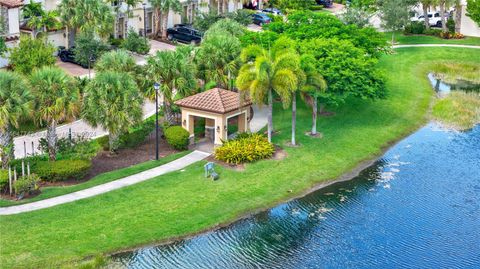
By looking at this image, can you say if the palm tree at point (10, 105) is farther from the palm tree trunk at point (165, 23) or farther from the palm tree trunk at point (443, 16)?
the palm tree trunk at point (443, 16)

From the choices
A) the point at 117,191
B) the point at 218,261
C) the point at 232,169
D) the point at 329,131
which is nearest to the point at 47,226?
the point at 117,191

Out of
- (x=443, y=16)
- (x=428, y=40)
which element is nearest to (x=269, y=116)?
(x=428, y=40)

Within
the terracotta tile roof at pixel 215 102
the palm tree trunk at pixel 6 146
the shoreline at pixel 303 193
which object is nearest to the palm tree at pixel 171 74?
the terracotta tile roof at pixel 215 102

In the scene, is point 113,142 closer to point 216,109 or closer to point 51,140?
point 51,140

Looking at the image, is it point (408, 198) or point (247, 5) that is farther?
point (247, 5)

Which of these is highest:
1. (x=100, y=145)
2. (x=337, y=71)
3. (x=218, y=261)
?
(x=337, y=71)

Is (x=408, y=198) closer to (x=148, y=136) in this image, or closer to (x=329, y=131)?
(x=329, y=131)
